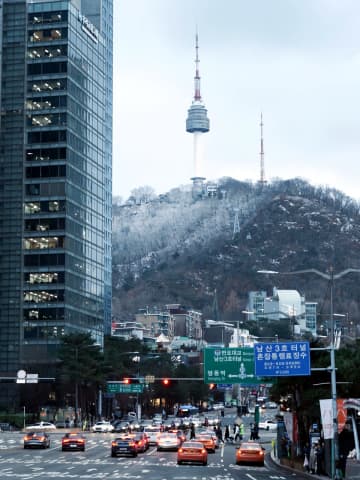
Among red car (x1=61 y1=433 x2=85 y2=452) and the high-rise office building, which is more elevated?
the high-rise office building

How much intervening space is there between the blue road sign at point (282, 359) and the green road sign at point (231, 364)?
19.9 metres

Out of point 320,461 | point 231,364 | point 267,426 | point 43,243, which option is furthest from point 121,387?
point 320,461

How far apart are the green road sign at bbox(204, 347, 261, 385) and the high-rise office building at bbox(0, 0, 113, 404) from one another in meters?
74.4

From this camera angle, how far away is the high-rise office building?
508 feet

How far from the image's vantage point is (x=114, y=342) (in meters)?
182

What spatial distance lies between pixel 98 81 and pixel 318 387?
11908 cm

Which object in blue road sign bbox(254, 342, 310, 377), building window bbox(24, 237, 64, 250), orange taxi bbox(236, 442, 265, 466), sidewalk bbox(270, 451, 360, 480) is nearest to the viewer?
sidewalk bbox(270, 451, 360, 480)

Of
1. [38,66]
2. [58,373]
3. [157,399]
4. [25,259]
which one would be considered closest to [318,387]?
[58,373]

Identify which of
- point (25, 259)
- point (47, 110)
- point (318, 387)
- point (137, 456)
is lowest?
point (137, 456)

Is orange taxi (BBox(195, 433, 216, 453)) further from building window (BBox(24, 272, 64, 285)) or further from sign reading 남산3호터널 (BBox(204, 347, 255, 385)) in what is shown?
building window (BBox(24, 272, 64, 285))

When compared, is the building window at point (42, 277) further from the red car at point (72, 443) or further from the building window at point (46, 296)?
the red car at point (72, 443)

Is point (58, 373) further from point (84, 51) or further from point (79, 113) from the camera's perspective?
point (84, 51)

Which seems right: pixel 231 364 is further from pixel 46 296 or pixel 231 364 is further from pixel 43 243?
→ pixel 43 243

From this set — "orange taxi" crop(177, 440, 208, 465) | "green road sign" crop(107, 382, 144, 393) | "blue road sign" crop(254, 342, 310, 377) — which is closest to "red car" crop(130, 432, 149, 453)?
"orange taxi" crop(177, 440, 208, 465)
